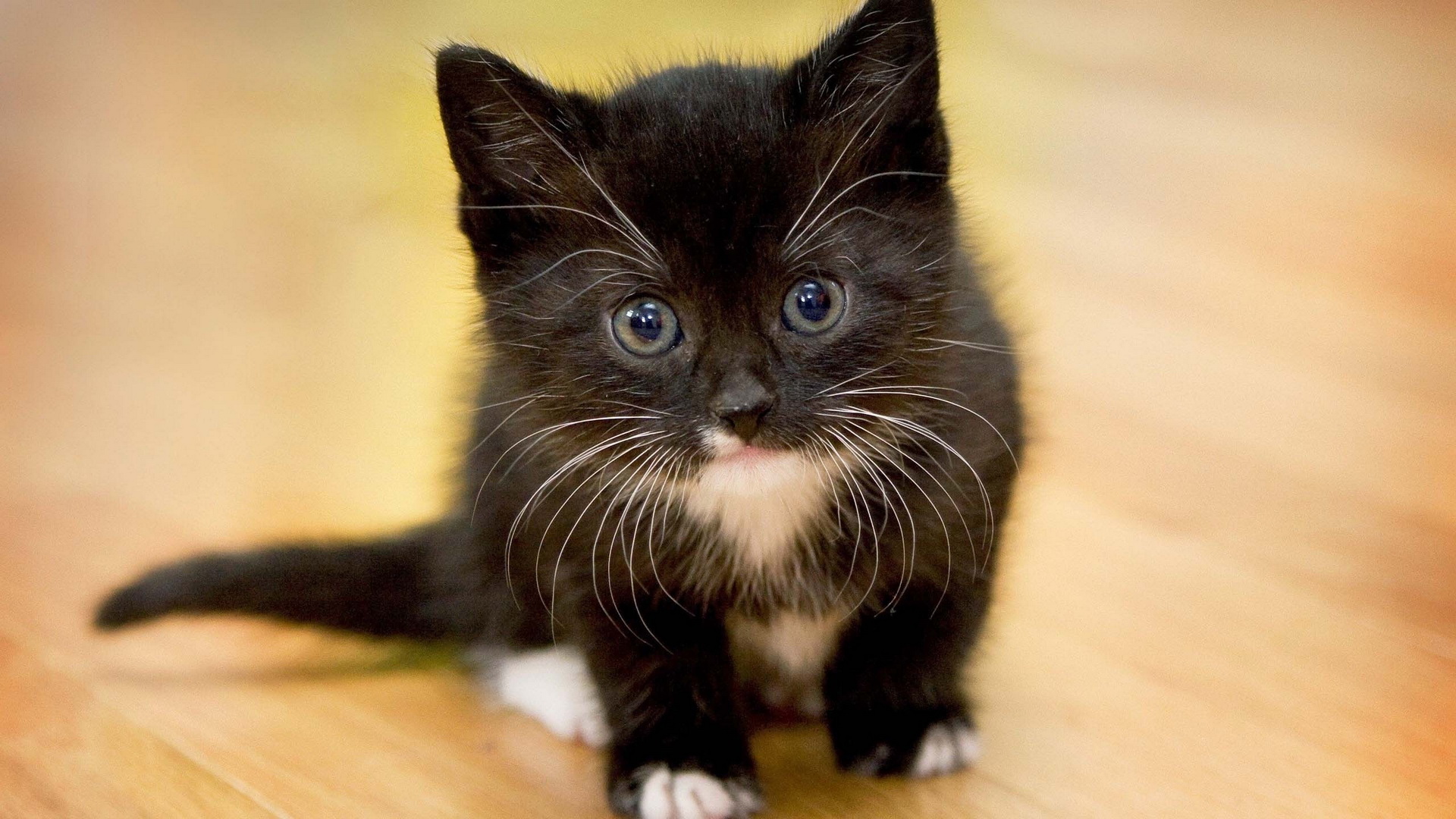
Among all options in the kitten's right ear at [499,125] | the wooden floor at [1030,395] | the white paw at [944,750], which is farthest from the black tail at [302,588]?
the white paw at [944,750]

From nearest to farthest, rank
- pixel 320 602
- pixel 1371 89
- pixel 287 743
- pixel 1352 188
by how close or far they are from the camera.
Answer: pixel 287 743
pixel 320 602
pixel 1352 188
pixel 1371 89

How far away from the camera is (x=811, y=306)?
1393 millimetres

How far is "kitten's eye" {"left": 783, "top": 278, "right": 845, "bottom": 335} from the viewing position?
54.6 inches

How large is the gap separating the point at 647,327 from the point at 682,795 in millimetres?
511

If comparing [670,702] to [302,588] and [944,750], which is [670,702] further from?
[302,588]

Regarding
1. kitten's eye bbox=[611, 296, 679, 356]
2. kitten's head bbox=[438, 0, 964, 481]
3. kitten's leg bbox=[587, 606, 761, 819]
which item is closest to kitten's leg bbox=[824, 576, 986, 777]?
kitten's leg bbox=[587, 606, 761, 819]

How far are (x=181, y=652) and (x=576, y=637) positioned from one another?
65 centimetres

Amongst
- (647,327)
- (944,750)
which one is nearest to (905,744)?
(944,750)

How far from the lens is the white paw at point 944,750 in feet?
5.23

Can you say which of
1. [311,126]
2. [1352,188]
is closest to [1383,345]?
[1352,188]

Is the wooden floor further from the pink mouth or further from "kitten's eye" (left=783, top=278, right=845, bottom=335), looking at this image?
the pink mouth

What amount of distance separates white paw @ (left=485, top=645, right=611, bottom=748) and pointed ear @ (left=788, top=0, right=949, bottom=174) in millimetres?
690

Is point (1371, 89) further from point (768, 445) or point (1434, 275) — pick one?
point (768, 445)

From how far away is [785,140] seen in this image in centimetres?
142
